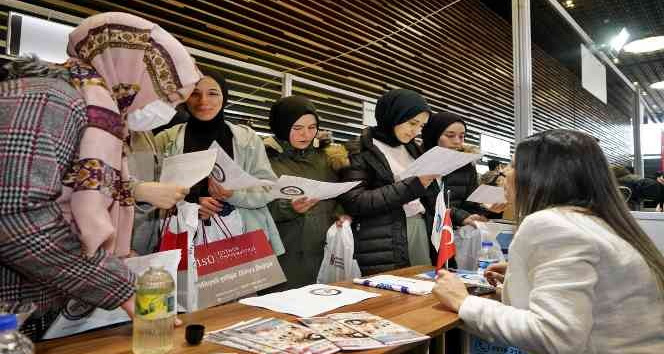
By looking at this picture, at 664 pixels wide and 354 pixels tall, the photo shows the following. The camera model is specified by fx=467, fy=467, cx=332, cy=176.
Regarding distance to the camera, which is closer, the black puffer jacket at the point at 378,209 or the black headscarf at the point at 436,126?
the black puffer jacket at the point at 378,209

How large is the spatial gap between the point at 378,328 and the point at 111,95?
35.6 inches

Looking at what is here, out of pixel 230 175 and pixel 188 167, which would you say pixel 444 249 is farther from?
pixel 188 167

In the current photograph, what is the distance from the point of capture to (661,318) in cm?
115

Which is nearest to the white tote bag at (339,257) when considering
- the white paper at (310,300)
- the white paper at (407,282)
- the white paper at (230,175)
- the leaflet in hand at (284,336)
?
the white paper at (407,282)

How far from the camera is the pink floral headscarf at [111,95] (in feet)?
3.29

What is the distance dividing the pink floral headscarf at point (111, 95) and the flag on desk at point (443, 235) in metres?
1.13

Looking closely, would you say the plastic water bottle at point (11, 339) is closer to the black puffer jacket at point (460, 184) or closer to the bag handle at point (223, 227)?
the bag handle at point (223, 227)

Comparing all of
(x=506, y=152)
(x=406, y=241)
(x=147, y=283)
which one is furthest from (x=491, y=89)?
(x=147, y=283)

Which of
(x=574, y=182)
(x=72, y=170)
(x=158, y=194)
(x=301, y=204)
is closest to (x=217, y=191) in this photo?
(x=301, y=204)

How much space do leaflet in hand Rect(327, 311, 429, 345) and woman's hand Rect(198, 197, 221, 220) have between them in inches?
27.6

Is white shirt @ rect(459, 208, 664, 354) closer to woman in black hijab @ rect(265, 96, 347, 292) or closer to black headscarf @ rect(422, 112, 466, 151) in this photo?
woman in black hijab @ rect(265, 96, 347, 292)

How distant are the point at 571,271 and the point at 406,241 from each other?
119 cm

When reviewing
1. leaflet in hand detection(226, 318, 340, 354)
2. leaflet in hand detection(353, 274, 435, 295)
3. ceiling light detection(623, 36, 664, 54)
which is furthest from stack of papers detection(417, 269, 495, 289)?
ceiling light detection(623, 36, 664, 54)

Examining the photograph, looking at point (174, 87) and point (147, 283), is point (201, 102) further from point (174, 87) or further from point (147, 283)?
point (147, 283)
